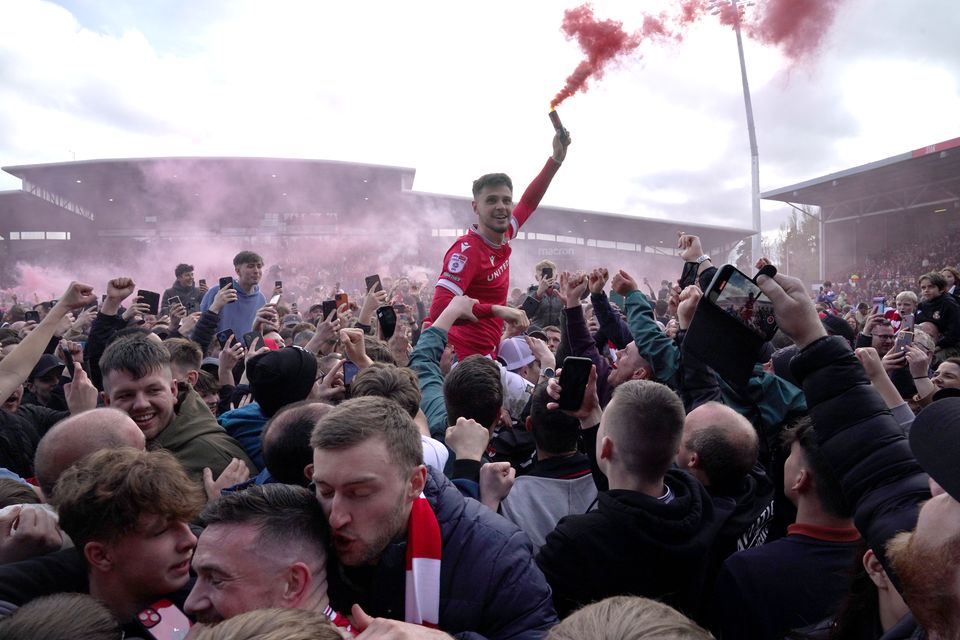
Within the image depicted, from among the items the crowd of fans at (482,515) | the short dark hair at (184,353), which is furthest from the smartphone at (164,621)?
the short dark hair at (184,353)

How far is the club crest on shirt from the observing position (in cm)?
503

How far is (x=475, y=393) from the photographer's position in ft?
10.3

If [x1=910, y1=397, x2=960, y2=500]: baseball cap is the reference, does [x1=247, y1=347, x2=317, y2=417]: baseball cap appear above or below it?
below

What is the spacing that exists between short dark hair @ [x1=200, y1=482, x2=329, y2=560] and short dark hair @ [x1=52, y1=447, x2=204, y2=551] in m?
0.15

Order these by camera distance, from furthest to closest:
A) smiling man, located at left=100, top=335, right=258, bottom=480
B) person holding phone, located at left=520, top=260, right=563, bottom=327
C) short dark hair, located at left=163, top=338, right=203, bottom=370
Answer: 1. person holding phone, located at left=520, top=260, right=563, bottom=327
2. short dark hair, located at left=163, top=338, right=203, bottom=370
3. smiling man, located at left=100, top=335, right=258, bottom=480

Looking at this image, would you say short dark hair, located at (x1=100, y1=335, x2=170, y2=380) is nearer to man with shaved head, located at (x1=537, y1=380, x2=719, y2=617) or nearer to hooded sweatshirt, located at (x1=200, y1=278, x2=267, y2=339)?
man with shaved head, located at (x1=537, y1=380, x2=719, y2=617)

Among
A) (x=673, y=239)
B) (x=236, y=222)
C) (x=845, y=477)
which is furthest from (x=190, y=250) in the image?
(x=845, y=477)

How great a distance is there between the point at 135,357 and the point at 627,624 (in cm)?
283

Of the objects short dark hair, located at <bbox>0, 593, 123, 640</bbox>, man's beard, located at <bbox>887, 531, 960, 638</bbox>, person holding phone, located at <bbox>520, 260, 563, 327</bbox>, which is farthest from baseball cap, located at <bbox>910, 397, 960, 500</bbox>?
person holding phone, located at <bbox>520, 260, 563, 327</bbox>

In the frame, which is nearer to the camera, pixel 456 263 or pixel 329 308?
pixel 329 308

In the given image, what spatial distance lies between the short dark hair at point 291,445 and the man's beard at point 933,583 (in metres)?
1.72

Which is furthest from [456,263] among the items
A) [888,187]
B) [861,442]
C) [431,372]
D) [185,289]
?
[888,187]

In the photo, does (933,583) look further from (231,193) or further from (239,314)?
(231,193)

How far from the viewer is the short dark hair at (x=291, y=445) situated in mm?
2270
